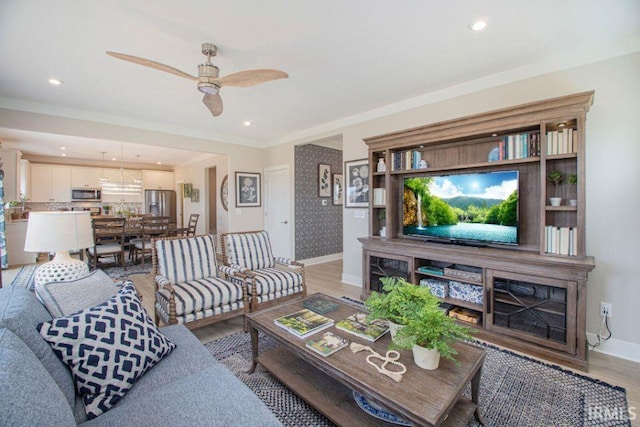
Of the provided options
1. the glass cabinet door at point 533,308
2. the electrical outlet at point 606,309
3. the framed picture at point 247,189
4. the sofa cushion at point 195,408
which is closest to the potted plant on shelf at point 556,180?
the glass cabinet door at point 533,308

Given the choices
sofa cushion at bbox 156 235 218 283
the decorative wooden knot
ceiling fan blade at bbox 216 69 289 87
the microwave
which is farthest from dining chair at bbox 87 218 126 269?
the decorative wooden knot

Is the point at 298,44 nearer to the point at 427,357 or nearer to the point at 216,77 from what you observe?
the point at 216,77

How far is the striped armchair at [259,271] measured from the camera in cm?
292

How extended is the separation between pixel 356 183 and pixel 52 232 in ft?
11.4

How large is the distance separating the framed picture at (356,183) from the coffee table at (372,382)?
99.8 inches

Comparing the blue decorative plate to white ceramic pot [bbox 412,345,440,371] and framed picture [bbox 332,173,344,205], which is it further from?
framed picture [bbox 332,173,344,205]

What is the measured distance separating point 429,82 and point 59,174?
9.37 metres

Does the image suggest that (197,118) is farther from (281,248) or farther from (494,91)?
(494,91)

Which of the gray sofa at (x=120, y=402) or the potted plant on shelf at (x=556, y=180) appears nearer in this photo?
the gray sofa at (x=120, y=402)

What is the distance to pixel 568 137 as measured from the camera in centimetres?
238

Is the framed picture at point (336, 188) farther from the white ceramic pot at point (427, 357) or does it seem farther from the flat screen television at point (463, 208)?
the white ceramic pot at point (427, 357)

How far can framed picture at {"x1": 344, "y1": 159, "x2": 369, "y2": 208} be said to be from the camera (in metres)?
4.27

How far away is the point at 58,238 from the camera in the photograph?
2.05 metres

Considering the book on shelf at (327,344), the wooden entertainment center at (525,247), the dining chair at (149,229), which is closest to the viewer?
the book on shelf at (327,344)
